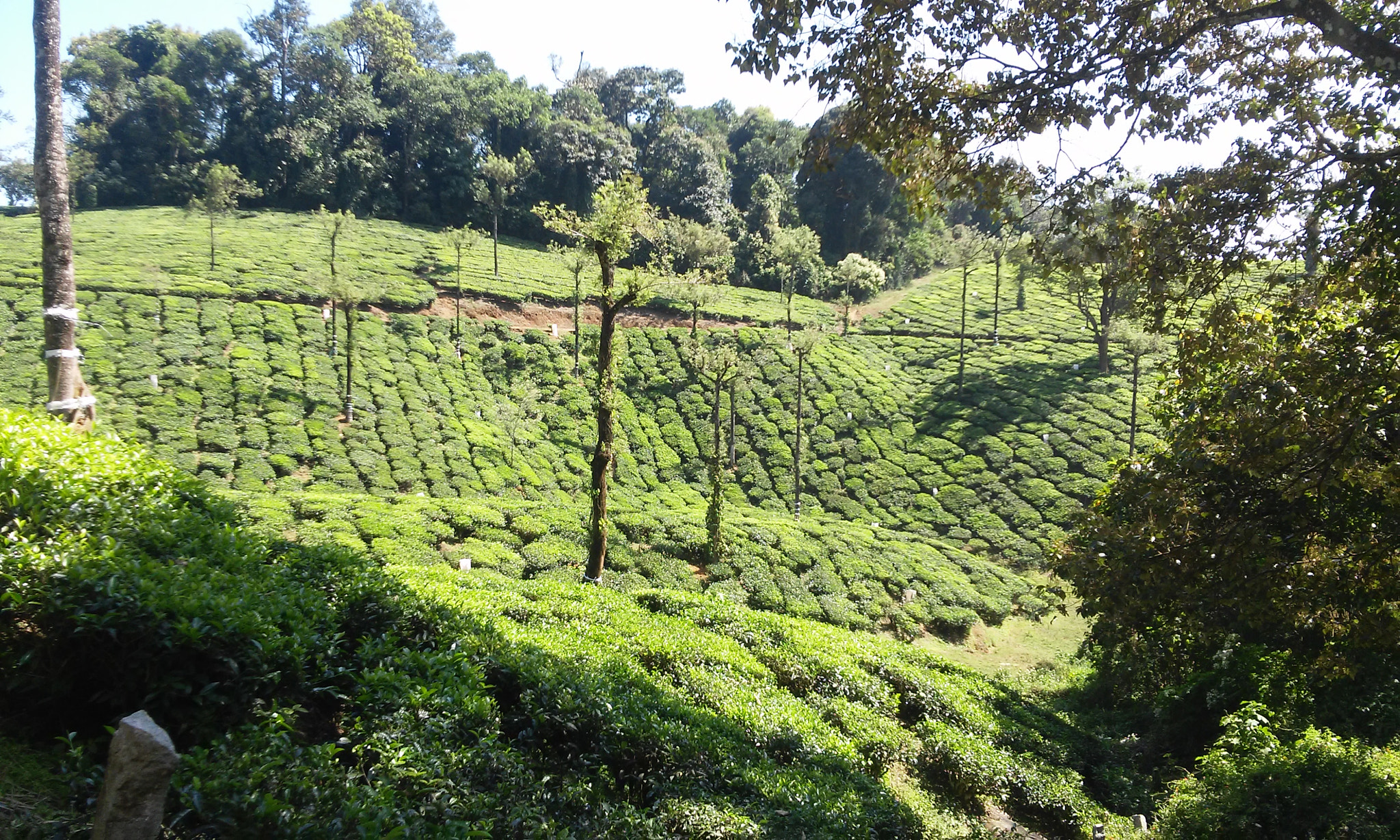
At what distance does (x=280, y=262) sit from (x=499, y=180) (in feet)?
57.2

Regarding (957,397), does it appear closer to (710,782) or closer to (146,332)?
(710,782)

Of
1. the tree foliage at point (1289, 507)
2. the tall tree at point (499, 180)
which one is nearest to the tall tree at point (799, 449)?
the tree foliage at point (1289, 507)

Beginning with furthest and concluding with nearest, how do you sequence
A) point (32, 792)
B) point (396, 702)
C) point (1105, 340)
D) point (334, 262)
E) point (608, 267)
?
point (1105, 340)
point (334, 262)
point (608, 267)
point (396, 702)
point (32, 792)

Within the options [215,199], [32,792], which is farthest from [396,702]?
[215,199]

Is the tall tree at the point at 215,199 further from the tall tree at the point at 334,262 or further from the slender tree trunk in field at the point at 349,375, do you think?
the slender tree trunk in field at the point at 349,375

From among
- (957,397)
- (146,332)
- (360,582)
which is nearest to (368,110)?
(146,332)

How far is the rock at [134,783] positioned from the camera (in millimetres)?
2926

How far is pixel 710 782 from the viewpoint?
252 inches

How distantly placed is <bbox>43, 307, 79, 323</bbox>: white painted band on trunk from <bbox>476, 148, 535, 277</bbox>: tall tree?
41.0 metres

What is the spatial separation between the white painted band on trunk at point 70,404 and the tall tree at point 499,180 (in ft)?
136

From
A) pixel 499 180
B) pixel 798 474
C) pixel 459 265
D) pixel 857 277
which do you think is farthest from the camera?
pixel 499 180

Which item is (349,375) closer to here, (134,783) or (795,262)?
(134,783)

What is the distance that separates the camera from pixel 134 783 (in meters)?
2.94

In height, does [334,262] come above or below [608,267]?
above
